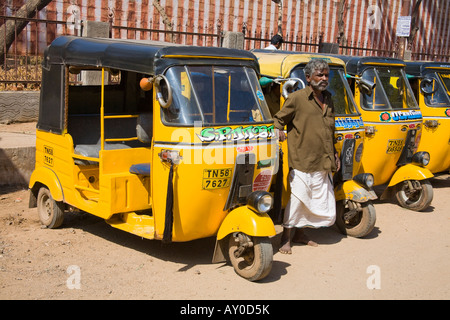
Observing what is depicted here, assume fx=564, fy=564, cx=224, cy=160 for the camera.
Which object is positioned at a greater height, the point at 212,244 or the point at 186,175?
the point at 186,175

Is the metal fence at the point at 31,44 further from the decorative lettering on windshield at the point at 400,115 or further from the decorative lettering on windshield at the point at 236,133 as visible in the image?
the decorative lettering on windshield at the point at 236,133

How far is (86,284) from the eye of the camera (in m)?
5.02

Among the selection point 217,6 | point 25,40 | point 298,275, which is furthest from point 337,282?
point 217,6

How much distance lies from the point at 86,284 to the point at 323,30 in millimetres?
13826

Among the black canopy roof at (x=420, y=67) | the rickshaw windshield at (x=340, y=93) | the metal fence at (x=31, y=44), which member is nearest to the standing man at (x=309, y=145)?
the rickshaw windshield at (x=340, y=93)

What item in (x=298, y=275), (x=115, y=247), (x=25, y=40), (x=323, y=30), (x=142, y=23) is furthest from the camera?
(x=323, y=30)

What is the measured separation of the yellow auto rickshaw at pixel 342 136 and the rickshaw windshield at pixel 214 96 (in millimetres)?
800

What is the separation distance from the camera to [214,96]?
17.7ft

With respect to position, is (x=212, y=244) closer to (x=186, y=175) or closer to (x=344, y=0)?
(x=186, y=175)

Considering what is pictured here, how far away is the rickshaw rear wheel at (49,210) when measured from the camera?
6.55 metres

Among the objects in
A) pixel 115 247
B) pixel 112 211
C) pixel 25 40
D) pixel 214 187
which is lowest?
pixel 115 247

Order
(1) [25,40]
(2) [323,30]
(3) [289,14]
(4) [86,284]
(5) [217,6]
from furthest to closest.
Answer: (2) [323,30] < (3) [289,14] < (5) [217,6] < (1) [25,40] < (4) [86,284]

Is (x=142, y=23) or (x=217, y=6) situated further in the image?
(x=217, y=6)

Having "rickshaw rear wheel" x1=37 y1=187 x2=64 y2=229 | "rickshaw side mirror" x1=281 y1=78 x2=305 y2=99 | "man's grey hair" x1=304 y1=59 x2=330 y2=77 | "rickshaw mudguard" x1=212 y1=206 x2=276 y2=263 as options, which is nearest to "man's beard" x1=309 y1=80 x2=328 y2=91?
"man's grey hair" x1=304 y1=59 x2=330 y2=77
